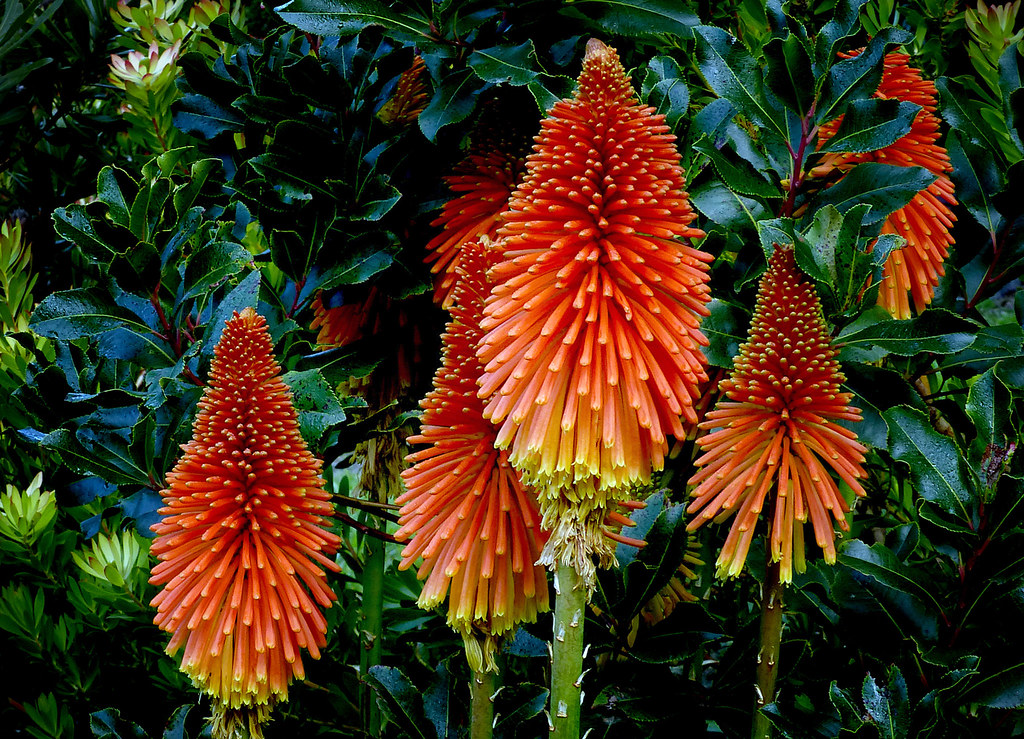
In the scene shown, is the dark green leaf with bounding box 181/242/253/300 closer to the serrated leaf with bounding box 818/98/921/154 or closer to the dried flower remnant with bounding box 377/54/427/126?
the dried flower remnant with bounding box 377/54/427/126

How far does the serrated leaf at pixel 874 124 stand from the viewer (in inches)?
45.5

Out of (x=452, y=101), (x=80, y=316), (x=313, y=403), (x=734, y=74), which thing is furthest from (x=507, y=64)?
(x=80, y=316)

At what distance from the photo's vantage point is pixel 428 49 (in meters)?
1.38

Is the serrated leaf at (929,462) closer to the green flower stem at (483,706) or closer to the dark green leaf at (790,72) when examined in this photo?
the dark green leaf at (790,72)

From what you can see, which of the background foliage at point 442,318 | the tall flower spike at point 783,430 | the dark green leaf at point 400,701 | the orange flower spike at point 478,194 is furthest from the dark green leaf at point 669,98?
the dark green leaf at point 400,701

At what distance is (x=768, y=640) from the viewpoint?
1.12 meters

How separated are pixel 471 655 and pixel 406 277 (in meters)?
0.66

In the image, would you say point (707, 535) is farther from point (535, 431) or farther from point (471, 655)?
point (535, 431)

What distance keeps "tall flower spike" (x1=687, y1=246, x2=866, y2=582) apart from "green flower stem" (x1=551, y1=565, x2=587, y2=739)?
0.17 meters

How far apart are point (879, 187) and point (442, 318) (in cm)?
79

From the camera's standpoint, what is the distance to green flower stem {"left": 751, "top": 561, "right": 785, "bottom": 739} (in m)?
1.12

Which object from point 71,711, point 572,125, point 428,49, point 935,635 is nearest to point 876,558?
point 935,635

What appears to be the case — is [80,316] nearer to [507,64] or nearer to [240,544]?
[240,544]

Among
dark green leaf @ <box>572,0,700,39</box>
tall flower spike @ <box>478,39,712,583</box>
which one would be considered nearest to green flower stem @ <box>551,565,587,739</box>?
tall flower spike @ <box>478,39,712,583</box>
